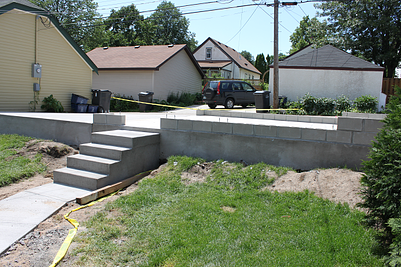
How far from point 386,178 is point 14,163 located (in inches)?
300

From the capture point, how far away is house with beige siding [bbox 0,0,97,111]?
1347cm

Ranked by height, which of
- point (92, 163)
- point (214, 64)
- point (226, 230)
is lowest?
point (226, 230)

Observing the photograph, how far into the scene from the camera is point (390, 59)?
27.3 meters

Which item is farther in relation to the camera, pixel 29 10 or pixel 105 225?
pixel 29 10

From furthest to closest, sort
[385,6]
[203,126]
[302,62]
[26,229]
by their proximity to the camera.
A: [385,6], [302,62], [203,126], [26,229]

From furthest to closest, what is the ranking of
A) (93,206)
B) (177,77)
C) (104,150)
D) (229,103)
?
(177,77) → (229,103) → (104,150) → (93,206)

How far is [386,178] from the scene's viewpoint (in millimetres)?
3266

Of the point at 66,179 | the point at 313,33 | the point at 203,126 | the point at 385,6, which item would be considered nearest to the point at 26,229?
the point at 66,179

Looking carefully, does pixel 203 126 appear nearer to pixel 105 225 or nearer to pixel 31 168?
pixel 105 225

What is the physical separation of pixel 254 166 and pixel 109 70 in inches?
735

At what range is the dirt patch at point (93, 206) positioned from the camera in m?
3.59

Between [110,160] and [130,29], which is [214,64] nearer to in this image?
[130,29]

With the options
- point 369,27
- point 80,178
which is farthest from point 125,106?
point 369,27

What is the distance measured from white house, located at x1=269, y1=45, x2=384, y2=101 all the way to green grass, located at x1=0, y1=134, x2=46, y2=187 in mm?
14748
